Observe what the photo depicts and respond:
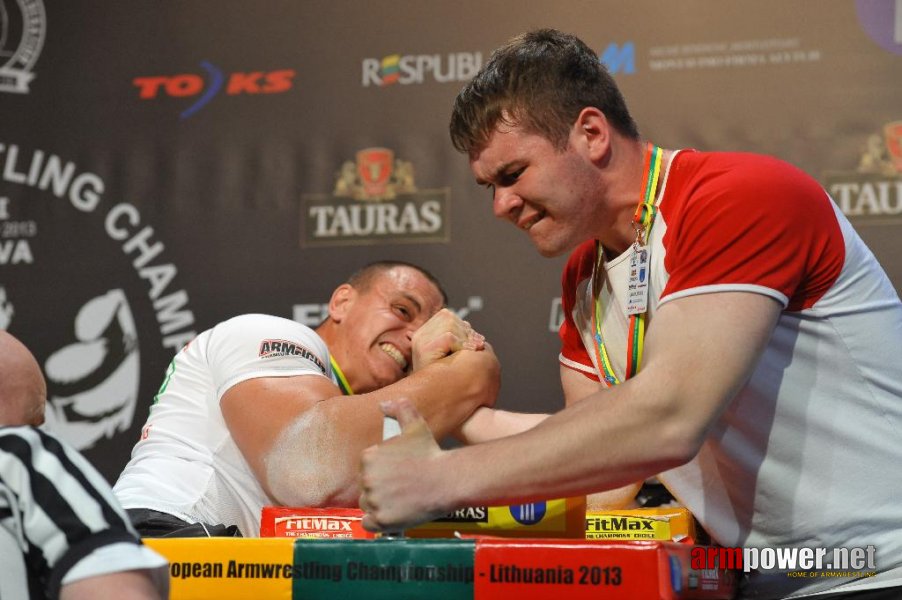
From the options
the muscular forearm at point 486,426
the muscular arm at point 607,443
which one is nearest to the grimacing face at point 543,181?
the muscular arm at point 607,443

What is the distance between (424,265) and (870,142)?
120 cm

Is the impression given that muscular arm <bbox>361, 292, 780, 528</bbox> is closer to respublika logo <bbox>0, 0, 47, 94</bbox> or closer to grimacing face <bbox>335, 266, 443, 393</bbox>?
grimacing face <bbox>335, 266, 443, 393</bbox>

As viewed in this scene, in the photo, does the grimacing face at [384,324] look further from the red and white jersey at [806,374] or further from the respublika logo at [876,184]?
the red and white jersey at [806,374]

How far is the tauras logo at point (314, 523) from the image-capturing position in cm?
147

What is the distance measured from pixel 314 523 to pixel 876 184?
181 centimetres

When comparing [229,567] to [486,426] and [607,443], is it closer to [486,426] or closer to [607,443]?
[607,443]

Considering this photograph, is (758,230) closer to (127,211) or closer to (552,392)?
(552,392)

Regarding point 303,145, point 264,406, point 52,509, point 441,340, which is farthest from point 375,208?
point 52,509

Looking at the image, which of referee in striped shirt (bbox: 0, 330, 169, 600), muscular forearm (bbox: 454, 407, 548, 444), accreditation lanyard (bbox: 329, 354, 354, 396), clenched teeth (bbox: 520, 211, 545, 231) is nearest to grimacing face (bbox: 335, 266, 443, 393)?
accreditation lanyard (bbox: 329, 354, 354, 396)

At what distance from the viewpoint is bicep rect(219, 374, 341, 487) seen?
6.34 ft

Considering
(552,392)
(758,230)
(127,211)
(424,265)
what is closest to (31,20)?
(127,211)

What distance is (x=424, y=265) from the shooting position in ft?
9.27

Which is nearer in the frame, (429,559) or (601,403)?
(429,559)

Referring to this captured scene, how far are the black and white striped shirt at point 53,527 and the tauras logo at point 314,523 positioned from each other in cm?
54
